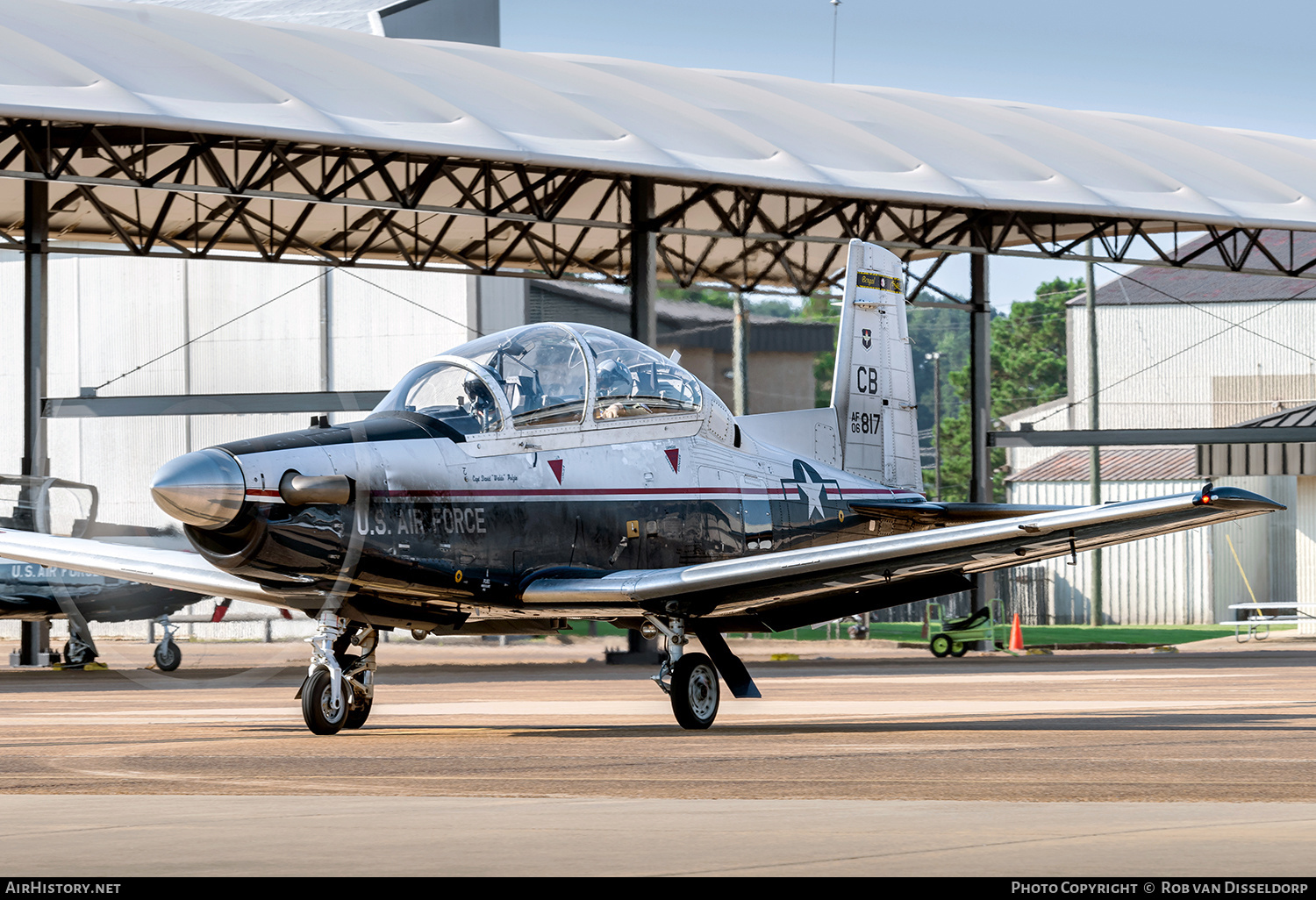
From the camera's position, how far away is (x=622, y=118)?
76.0ft

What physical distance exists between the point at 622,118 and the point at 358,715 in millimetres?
13972

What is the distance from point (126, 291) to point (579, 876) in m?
36.3

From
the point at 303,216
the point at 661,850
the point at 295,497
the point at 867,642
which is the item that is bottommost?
the point at 867,642

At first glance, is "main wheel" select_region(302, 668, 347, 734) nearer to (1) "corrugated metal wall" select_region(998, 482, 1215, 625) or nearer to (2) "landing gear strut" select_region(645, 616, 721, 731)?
(2) "landing gear strut" select_region(645, 616, 721, 731)

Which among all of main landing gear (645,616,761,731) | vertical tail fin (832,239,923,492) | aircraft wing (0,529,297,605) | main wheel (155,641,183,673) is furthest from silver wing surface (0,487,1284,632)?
main wheel (155,641,183,673)

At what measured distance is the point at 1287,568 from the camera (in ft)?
167

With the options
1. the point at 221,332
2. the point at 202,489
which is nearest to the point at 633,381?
the point at 202,489

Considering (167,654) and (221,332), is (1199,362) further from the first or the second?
(167,654)

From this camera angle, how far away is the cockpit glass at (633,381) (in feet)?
36.7

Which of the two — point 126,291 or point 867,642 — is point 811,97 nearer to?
point 867,642

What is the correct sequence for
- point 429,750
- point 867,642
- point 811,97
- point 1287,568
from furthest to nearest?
point 1287,568, point 867,642, point 811,97, point 429,750

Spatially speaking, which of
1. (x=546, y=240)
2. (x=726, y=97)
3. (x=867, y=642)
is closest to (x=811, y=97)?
(x=726, y=97)

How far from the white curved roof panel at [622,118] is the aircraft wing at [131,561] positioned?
771 centimetres

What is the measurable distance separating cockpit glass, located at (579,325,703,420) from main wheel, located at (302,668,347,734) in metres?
2.56
